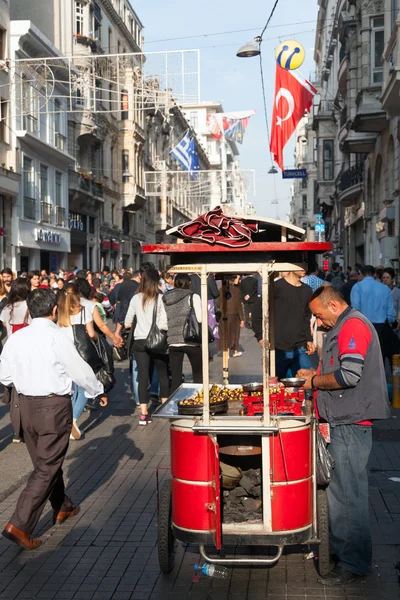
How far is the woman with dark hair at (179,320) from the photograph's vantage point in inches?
393

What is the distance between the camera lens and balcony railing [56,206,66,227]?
3625 cm

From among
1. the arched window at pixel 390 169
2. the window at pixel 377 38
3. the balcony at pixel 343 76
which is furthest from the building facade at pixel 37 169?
the balcony at pixel 343 76

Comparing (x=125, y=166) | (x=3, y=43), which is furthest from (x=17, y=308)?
(x=125, y=166)

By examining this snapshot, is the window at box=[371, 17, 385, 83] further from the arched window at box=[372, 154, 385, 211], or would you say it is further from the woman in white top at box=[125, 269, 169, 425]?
the woman in white top at box=[125, 269, 169, 425]

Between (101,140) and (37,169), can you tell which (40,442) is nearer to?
(37,169)

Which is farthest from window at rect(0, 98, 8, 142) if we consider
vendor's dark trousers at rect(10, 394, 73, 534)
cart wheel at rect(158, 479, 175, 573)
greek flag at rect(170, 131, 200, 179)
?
cart wheel at rect(158, 479, 175, 573)

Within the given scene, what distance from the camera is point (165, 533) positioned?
201 inches

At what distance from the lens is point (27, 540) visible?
18.4ft

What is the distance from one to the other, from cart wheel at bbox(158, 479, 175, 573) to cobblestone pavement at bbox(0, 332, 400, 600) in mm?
96

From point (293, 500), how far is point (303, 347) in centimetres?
493

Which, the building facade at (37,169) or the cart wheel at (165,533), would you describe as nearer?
the cart wheel at (165,533)

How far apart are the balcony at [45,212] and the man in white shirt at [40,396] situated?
28538mm

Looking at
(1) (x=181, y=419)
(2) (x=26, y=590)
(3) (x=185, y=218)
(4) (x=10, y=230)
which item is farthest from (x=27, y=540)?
(3) (x=185, y=218)

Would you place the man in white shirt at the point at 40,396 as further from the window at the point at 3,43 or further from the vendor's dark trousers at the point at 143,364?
the window at the point at 3,43
